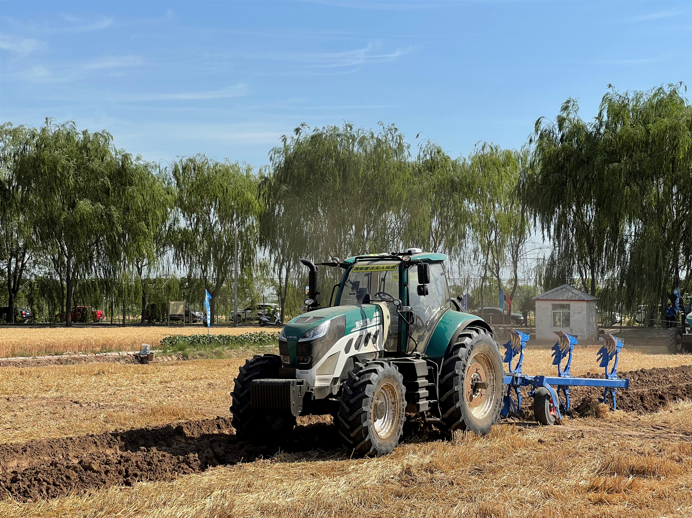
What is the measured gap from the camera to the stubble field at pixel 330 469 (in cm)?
597

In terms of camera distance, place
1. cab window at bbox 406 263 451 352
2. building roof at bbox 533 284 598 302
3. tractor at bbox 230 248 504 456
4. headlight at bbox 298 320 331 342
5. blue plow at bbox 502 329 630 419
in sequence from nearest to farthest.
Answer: tractor at bbox 230 248 504 456
headlight at bbox 298 320 331 342
cab window at bbox 406 263 451 352
blue plow at bbox 502 329 630 419
building roof at bbox 533 284 598 302

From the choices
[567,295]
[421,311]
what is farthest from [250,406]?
[567,295]

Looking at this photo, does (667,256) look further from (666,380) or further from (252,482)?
(252,482)

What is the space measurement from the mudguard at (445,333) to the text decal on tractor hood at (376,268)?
3.26ft

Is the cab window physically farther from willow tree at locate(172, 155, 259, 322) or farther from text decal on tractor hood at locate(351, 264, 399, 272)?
willow tree at locate(172, 155, 259, 322)

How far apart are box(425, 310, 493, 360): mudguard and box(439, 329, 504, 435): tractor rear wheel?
92mm

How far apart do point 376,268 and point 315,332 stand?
5.30 ft

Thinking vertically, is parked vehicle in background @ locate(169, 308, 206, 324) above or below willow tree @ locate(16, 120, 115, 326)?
below

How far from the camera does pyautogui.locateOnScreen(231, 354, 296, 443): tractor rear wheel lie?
8469mm

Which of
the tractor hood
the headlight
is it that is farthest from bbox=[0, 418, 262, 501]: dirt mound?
the headlight

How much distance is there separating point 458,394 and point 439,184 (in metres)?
34.5

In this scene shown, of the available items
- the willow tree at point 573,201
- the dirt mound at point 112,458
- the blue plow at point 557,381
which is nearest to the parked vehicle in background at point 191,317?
the willow tree at point 573,201

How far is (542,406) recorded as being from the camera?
10227 mm

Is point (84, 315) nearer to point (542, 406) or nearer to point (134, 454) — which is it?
point (542, 406)
